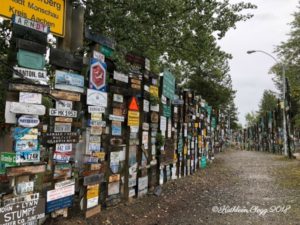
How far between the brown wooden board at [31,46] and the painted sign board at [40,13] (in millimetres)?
226

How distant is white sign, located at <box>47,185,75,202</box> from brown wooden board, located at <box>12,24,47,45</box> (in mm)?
2219

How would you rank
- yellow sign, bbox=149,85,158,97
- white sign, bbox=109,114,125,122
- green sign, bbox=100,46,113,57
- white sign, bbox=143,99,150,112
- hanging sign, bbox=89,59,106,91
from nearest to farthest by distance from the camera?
hanging sign, bbox=89,59,106,91 < green sign, bbox=100,46,113,57 < white sign, bbox=109,114,125,122 < white sign, bbox=143,99,150,112 < yellow sign, bbox=149,85,158,97

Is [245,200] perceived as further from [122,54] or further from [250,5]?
[250,5]

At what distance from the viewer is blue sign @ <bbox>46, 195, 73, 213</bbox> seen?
5133 millimetres

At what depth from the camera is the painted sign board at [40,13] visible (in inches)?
182

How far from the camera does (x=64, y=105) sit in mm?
5461

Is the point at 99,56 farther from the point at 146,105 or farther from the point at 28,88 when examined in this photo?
the point at 146,105

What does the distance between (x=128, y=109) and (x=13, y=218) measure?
3602 mm

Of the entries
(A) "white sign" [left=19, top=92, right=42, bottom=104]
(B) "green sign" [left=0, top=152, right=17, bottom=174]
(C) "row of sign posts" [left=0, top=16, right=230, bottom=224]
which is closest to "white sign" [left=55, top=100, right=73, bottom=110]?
(C) "row of sign posts" [left=0, top=16, right=230, bottom=224]

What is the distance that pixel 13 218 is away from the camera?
14.7ft

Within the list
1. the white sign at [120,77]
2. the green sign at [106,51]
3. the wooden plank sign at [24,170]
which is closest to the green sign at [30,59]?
the wooden plank sign at [24,170]

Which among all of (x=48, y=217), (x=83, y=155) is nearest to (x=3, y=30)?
(x=83, y=155)

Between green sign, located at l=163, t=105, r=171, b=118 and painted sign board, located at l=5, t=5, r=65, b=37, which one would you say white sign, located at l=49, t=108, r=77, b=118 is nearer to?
painted sign board, located at l=5, t=5, r=65, b=37

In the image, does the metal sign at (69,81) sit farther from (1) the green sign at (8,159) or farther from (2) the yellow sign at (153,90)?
(2) the yellow sign at (153,90)
